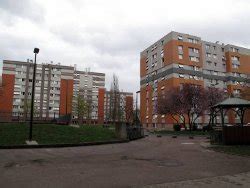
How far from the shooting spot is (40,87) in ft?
310

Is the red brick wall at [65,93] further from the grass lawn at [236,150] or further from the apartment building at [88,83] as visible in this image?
the grass lawn at [236,150]

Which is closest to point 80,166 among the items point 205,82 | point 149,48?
point 205,82

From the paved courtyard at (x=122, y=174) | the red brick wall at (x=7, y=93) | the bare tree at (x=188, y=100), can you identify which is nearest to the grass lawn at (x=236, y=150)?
the paved courtyard at (x=122, y=174)

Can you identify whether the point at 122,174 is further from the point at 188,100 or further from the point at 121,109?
the point at 121,109

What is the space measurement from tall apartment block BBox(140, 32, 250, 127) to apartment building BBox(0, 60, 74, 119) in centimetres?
2613

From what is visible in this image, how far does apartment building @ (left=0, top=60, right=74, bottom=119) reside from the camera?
Result: 3536 inches

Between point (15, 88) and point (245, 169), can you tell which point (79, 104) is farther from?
point (245, 169)

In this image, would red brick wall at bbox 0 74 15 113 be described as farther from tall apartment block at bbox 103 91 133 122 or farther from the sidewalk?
the sidewalk

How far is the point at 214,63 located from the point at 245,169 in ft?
235

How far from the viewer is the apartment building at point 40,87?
3536 inches

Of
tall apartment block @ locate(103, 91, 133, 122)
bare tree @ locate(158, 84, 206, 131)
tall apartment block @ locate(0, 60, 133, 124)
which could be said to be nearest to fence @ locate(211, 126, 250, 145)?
bare tree @ locate(158, 84, 206, 131)

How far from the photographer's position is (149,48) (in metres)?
82.9

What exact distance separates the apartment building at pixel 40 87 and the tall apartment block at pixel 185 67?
26129 millimetres

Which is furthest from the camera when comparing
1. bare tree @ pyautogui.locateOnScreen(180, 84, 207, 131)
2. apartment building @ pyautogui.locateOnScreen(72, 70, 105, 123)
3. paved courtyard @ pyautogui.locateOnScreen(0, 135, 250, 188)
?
apartment building @ pyautogui.locateOnScreen(72, 70, 105, 123)
